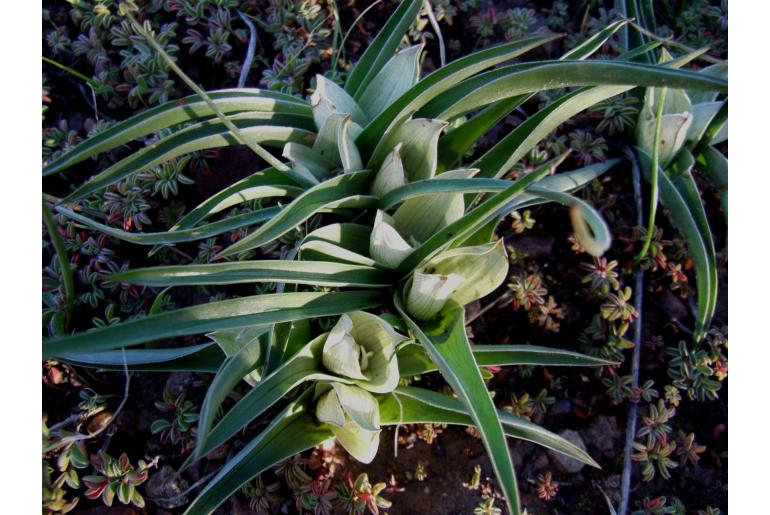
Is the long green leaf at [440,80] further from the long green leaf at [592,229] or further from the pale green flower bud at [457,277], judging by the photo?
the long green leaf at [592,229]

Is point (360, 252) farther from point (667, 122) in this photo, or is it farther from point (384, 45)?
point (667, 122)

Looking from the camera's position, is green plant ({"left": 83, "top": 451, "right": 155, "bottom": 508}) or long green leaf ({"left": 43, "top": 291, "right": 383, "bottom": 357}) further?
green plant ({"left": 83, "top": 451, "right": 155, "bottom": 508})

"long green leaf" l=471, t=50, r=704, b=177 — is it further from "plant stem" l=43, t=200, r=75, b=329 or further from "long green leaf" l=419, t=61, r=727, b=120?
"plant stem" l=43, t=200, r=75, b=329

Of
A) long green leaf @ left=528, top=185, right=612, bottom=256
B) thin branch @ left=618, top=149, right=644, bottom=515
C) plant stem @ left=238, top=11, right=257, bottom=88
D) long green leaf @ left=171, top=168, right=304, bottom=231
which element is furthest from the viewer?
plant stem @ left=238, top=11, right=257, bottom=88

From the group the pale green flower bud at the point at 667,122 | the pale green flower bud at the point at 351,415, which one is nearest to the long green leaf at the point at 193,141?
the pale green flower bud at the point at 351,415

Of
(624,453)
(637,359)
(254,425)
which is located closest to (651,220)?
(637,359)

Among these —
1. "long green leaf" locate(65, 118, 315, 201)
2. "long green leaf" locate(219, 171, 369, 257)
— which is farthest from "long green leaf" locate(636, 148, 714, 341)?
"long green leaf" locate(65, 118, 315, 201)
